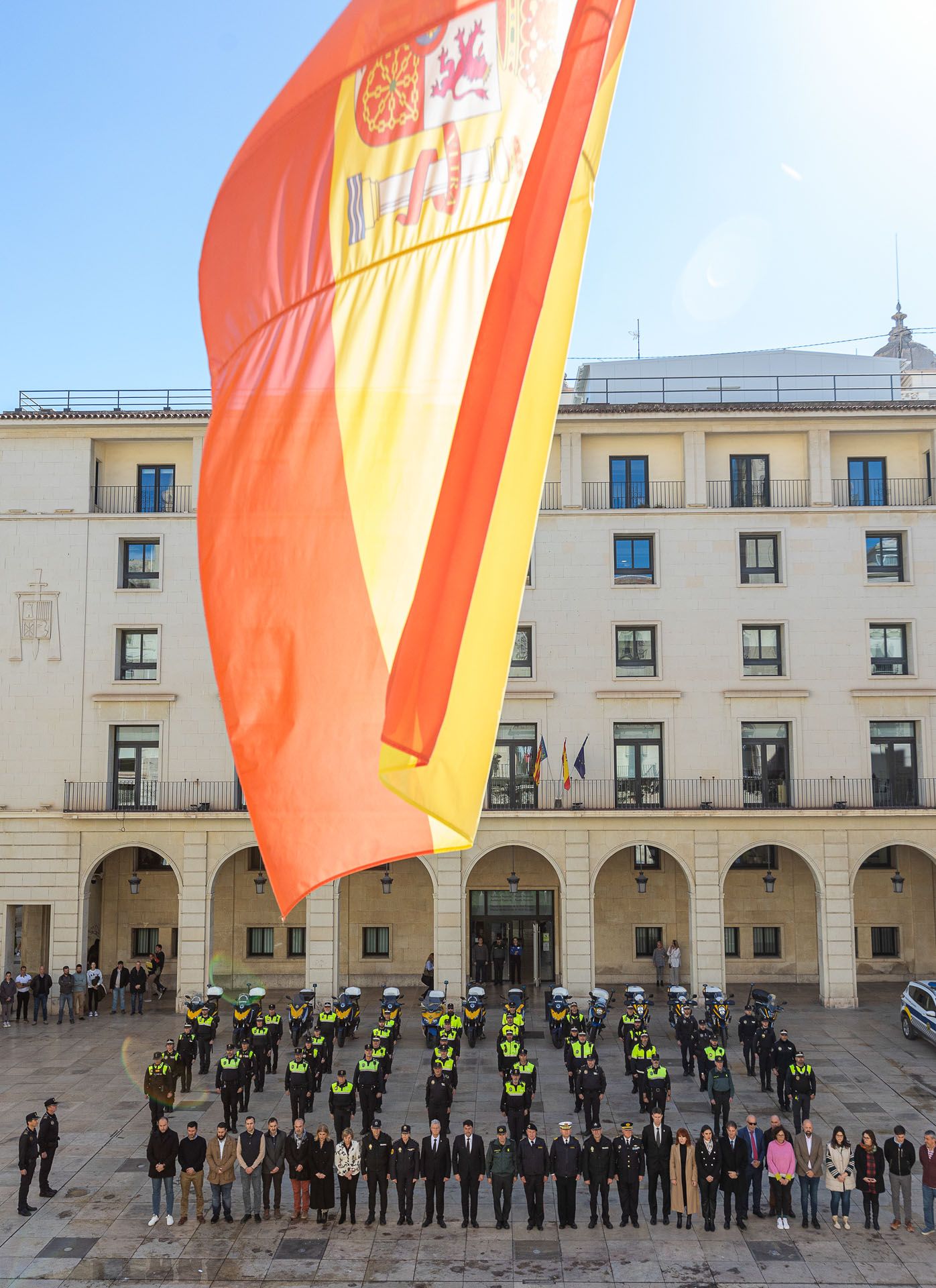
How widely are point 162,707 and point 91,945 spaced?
8.78 metres

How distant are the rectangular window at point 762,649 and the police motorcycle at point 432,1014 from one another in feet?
46.1

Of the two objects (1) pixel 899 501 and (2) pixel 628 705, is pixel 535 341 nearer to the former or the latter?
(2) pixel 628 705

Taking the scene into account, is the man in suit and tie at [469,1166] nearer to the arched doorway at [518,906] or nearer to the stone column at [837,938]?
the stone column at [837,938]

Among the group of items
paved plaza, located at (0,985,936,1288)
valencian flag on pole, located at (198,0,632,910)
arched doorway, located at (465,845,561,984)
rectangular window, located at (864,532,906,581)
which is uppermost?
rectangular window, located at (864,532,906,581)

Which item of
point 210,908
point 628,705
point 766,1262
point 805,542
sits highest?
point 805,542

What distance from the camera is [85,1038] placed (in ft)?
104

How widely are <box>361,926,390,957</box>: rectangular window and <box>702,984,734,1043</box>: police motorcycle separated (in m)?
11.1

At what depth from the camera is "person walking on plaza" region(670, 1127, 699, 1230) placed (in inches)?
666

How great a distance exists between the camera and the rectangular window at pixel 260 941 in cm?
3953

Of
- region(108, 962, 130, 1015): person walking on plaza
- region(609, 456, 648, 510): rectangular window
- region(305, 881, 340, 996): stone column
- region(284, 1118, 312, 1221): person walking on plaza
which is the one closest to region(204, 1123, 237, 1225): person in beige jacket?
region(284, 1118, 312, 1221): person walking on plaza

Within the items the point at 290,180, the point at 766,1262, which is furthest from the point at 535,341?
the point at 766,1262

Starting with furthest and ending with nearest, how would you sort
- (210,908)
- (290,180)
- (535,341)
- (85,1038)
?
(210,908)
(85,1038)
(290,180)
(535,341)

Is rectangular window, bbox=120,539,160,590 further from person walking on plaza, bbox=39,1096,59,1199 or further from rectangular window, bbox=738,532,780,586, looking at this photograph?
person walking on plaza, bbox=39,1096,59,1199

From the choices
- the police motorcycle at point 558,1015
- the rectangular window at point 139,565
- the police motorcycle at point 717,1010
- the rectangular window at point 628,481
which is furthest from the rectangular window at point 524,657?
the rectangular window at point 139,565
